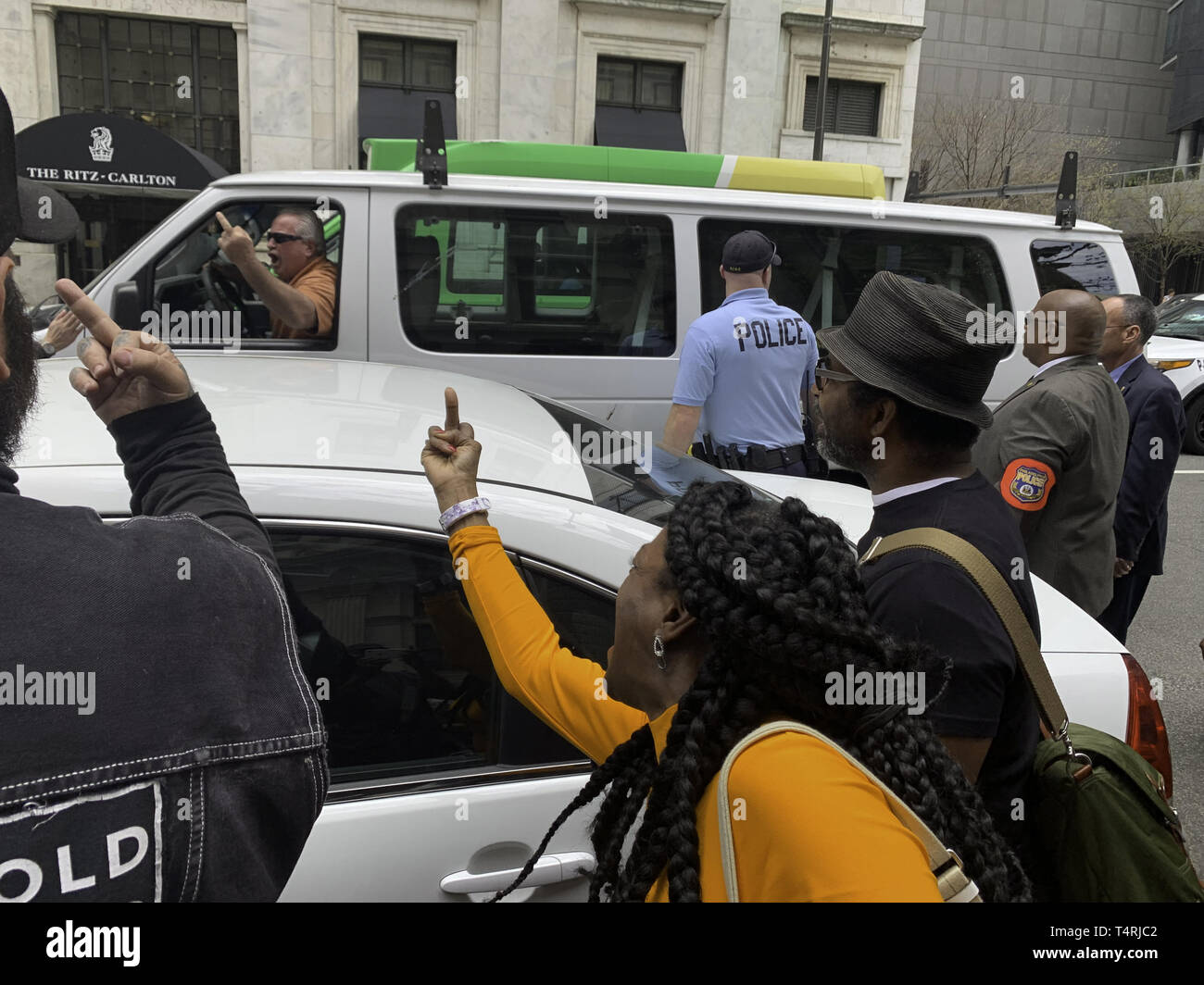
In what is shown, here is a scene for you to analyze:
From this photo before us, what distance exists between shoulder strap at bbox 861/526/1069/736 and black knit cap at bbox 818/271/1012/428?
29 cm

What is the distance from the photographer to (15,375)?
0.97m

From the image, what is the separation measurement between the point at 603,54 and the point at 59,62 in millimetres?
9324

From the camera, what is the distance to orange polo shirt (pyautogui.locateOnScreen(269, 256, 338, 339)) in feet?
15.7

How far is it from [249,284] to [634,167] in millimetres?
2806

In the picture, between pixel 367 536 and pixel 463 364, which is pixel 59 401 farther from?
pixel 463 364

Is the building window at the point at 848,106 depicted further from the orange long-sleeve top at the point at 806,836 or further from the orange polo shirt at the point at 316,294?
the orange long-sleeve top at the point at 806,836

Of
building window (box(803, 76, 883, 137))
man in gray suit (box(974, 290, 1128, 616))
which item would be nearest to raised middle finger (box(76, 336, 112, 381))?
man in gray suit (box(974, 290, 1128, 616))

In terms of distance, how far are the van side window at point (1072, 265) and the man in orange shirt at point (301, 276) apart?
415 centimetres

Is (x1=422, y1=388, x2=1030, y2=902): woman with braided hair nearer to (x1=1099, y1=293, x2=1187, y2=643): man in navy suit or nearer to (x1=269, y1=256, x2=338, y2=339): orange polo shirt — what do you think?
(x1=1099, y1=293, x2=1187, y2=643): man in navy suit

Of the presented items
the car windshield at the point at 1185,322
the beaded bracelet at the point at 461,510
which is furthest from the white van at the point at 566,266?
the car windshield at the point at 1185,322

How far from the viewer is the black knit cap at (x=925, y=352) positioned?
6.20 ft

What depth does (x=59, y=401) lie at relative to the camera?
2.34 m
